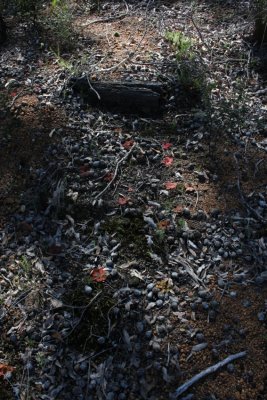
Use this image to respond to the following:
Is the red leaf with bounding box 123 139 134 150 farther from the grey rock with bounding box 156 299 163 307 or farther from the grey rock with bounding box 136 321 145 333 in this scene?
the grey rock with bounding box 136 321 145 333

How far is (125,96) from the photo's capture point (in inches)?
175

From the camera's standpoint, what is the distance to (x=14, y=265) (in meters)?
3.54

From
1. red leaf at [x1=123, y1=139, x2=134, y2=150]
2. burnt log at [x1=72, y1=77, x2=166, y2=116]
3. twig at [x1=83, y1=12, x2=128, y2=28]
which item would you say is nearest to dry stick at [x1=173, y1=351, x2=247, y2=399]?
red leaf at [x1=123, y1=139, x2=134, y2=150]

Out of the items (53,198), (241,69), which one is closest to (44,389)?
(53,198)

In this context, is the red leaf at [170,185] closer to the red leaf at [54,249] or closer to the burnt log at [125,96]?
the burnt log at [125,96]

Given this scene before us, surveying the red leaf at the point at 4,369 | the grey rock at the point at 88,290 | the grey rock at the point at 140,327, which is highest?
the grey rock at the point at 88,290

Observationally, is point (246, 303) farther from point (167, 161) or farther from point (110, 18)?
point (110, 18)

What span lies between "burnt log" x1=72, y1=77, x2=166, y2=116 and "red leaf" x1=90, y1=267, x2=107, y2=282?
5.85 feet

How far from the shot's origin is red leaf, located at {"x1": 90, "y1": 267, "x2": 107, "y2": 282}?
3325 mm

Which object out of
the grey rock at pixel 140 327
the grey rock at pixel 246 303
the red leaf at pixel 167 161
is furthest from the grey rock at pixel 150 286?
the red leaf at pixel 167 161

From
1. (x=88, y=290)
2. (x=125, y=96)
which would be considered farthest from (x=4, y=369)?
(x=125, y=96)

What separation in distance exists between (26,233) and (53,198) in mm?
361

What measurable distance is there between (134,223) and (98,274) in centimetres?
53

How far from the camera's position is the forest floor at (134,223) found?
3.00 m
